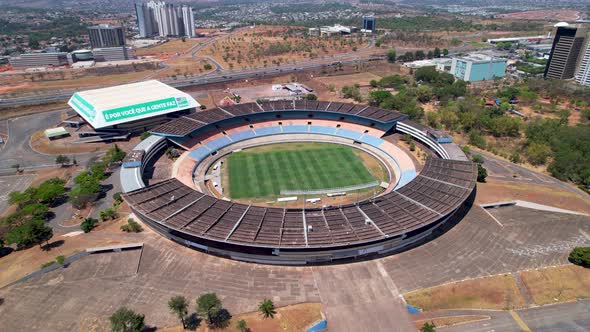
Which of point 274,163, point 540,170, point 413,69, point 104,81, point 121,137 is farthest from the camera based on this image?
point 413,69

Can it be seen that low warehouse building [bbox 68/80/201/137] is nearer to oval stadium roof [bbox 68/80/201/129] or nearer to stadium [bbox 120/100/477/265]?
oval stadium roof [bbox 68/80/201/129]

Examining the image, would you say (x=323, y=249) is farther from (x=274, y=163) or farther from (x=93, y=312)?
(x=274, y=163)

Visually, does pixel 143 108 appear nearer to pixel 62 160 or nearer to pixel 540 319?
pixel 62 160

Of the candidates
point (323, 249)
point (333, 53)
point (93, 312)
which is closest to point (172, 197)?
point (93, 312)

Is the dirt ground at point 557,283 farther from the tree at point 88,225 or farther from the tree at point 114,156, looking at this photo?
the tree at point 114,156

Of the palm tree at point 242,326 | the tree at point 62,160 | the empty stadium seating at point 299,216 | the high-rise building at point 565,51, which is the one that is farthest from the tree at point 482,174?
the high-rise building at point 565,51

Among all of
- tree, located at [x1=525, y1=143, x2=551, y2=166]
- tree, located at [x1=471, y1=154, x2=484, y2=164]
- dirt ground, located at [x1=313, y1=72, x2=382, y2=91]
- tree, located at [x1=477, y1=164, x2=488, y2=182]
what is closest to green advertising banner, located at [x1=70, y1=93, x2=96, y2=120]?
dirt ground, located at [x1=313, y1=72, x2=382, y2=91]

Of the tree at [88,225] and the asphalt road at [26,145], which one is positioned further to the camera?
the asphalt road at [26,145]
